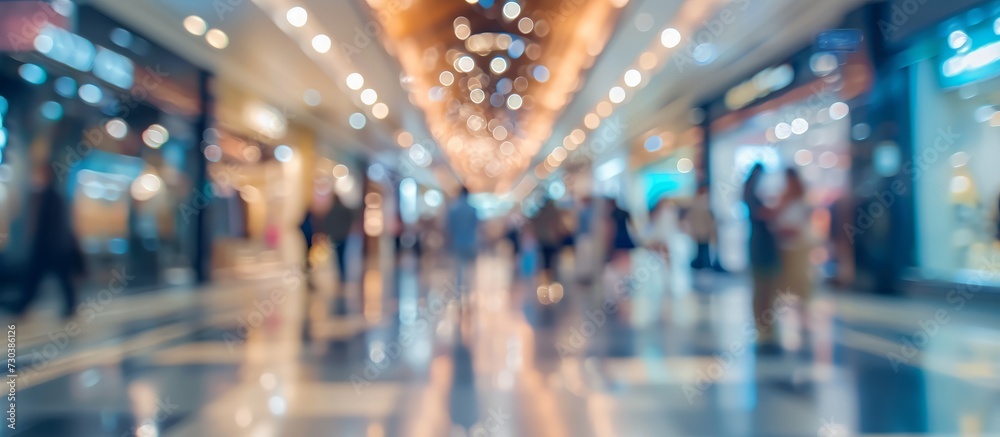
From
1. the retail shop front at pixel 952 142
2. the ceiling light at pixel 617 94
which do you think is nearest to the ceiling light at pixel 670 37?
the retail shop front at pixel 952 142

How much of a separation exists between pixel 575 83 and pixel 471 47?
7324 millimetres

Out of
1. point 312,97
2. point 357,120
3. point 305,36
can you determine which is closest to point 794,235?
point 305,36

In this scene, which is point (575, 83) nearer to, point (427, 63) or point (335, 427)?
point (427, 63)

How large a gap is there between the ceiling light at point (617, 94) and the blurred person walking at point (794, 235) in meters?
9.78

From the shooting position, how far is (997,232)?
28.6ft

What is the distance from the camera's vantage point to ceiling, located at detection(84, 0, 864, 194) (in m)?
9.95

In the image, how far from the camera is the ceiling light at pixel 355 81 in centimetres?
1485

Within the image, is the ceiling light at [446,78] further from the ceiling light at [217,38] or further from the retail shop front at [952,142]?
the retail shop front at [952,142]

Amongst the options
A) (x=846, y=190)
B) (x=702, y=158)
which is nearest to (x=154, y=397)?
(x=846, y=190)

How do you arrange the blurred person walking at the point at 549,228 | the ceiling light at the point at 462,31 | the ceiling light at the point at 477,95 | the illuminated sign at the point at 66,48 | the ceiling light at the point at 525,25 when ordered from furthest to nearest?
the ceiling light at the point at 477,95 < the ceiling light at the point at 462,31 < the ceiling light at the point at 525,25 < the blurred person walking at the point at 549,228 < the illuminated sign at the point at 66,48

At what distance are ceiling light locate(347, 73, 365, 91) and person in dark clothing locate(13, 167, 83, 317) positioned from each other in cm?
753

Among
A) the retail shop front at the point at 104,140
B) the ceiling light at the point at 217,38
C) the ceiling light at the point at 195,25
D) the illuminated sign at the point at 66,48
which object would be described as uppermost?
the ceiling light at the point at 217,38

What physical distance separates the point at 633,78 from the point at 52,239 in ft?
33.9

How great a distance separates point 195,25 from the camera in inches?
398
